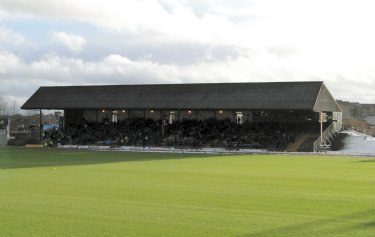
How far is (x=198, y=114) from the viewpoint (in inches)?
2344

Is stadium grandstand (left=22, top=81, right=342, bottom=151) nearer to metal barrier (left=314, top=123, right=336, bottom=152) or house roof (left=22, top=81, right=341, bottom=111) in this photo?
house roof (left=22, top=81, right=341, bottom=111)

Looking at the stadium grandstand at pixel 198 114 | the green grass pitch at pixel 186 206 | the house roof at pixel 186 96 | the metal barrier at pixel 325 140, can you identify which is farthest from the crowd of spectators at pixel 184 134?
the green grass pitch at pixel 186 206

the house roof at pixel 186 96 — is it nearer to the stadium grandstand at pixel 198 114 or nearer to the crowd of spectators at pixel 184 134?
the stadium grandstand at pixel 198 114

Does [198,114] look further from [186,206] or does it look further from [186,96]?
[186,206]

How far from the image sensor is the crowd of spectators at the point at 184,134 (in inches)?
2012

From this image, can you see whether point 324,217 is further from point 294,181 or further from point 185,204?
point 294,181

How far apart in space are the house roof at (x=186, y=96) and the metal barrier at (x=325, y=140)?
2.63 meters

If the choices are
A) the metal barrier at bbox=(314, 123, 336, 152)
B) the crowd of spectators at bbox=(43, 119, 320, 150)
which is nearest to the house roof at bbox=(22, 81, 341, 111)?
the metal barrier at bbox=(314, 123, 336, 152)

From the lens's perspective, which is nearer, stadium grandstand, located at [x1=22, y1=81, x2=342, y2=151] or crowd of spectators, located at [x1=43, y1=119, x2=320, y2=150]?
stadium grandstand, located at [x1=22, y1=81, x2=342, y2=151]

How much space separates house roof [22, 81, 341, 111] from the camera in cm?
5094

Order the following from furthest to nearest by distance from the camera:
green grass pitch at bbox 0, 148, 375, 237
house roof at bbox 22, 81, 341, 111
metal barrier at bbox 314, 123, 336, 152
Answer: house roof at bbox 22, 81, 341, 111 < metal barrier at bbox 314, 123, 336, 152 < green grass pitch at bbox 0, 148, 375, 237

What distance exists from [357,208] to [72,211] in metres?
6.53

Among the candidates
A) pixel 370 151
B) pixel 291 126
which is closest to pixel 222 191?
pixel 370 151

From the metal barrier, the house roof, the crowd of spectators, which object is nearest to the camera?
the metal barrier
